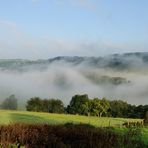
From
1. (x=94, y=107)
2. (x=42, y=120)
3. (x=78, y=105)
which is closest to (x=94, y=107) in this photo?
(x=94, y=107)

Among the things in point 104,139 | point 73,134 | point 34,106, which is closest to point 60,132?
point 73,134

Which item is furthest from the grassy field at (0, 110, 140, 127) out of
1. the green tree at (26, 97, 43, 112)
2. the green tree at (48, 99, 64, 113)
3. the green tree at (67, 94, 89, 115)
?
the green tree at (26, 97, 43, 112)

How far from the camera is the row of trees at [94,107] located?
122 meters

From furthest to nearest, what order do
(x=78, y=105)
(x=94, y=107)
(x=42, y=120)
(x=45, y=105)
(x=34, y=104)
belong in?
(x=34, y=104) < (x=45, y=105) < (x=78, y=105) < (x=94, y=107) < (x=42, y=120)

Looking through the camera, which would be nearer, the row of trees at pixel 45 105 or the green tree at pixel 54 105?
the green tree at pixel 54 105

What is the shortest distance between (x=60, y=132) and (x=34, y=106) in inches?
4866

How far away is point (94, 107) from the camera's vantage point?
12356 cm

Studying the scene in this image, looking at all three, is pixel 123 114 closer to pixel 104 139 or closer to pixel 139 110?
pixel 139 110

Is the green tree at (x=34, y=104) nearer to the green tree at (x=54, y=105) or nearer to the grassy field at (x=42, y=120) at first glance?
the green tree at (x=54, y=105)

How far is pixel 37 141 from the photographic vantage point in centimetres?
1628

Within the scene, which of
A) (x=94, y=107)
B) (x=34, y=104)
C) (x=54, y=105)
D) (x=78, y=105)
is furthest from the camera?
(x=34, y=104)

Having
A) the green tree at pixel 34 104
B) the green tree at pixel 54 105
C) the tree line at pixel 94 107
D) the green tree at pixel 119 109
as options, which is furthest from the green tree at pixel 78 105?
the green tree at pixel 34 104

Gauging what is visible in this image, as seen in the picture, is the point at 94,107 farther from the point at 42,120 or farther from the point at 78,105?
the point at 42,120

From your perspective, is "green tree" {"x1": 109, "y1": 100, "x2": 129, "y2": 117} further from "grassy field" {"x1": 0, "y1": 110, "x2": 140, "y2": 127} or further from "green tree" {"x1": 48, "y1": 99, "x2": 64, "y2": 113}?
"grassy field" {"x1": 0, "y1": 110, "x2": 140, "y2": 127}
